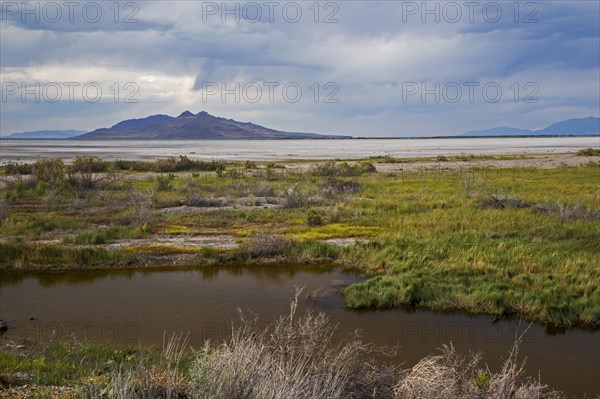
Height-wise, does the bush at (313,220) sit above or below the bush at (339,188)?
below

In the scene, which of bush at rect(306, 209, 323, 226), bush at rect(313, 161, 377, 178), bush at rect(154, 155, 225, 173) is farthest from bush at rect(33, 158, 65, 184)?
bush at rect(313, 161, 377, 178)

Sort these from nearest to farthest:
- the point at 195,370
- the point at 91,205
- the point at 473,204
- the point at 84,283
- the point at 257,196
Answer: the point at 195,370, the point at 84,283, the point at 473,204, the point at 91,205, the point at 257,196

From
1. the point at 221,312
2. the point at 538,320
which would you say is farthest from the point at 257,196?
the point at 538,320

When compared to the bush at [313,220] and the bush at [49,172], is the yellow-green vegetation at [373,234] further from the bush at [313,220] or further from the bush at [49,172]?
the bush at [49,172]

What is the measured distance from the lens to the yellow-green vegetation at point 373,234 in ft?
39.6

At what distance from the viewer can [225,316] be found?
11242mm

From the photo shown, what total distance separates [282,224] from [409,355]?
1263 centimetres

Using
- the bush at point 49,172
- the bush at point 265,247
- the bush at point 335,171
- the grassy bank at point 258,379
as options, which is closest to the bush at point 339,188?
the bush at point 335,171

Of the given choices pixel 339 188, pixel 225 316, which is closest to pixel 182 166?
pixel 339 188

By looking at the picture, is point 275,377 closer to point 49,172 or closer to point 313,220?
point 313,220

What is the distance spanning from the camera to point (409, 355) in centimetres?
916

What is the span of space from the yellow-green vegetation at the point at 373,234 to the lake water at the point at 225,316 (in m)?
0.75

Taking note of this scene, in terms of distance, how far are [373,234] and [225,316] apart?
9356mm

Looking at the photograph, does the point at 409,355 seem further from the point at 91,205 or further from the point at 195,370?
the point at 91,205
